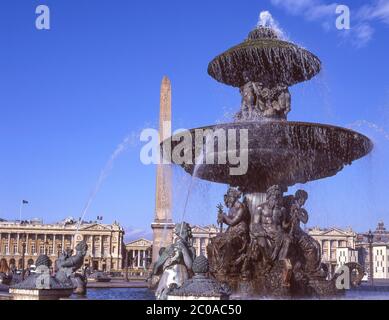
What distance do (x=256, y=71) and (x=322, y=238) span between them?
329 feet

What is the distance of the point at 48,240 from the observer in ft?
373

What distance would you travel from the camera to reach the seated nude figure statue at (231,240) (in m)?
12.1

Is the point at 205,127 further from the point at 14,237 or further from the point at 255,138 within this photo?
the point at 14,237

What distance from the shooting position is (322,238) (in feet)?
362

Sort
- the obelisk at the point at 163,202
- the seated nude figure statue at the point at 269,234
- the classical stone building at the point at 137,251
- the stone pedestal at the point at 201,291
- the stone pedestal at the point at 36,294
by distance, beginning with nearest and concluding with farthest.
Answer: the stone pedestal at the point at 201,291 < the stone pedestal at the point at 36,294 < the seated nude figure statue at the point at 269,234 < the obelisk at the point at 163,202 < the classical stone building at the point at 137,251

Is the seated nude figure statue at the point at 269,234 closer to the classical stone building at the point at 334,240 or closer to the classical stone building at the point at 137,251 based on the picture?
the classical stone building at the point at 334,240

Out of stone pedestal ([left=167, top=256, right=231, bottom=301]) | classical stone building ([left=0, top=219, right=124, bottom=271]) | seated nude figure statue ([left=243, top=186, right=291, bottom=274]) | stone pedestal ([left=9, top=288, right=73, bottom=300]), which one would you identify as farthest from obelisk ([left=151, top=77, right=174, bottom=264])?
classical stone building ([left=0, top=219, right=124, bottom=271])

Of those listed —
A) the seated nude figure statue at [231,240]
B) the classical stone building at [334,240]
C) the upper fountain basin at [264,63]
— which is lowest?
A: the classical stone building at [334,240]

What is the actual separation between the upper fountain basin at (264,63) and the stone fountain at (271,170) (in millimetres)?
21

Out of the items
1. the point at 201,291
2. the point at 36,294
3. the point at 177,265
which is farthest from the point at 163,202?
the point at 201,291

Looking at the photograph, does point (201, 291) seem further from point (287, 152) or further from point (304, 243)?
point (287, 152)

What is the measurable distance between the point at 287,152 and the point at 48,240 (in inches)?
4174

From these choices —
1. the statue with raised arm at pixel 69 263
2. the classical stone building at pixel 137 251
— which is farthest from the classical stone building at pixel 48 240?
the statue with raised arm at pixel 69 263
